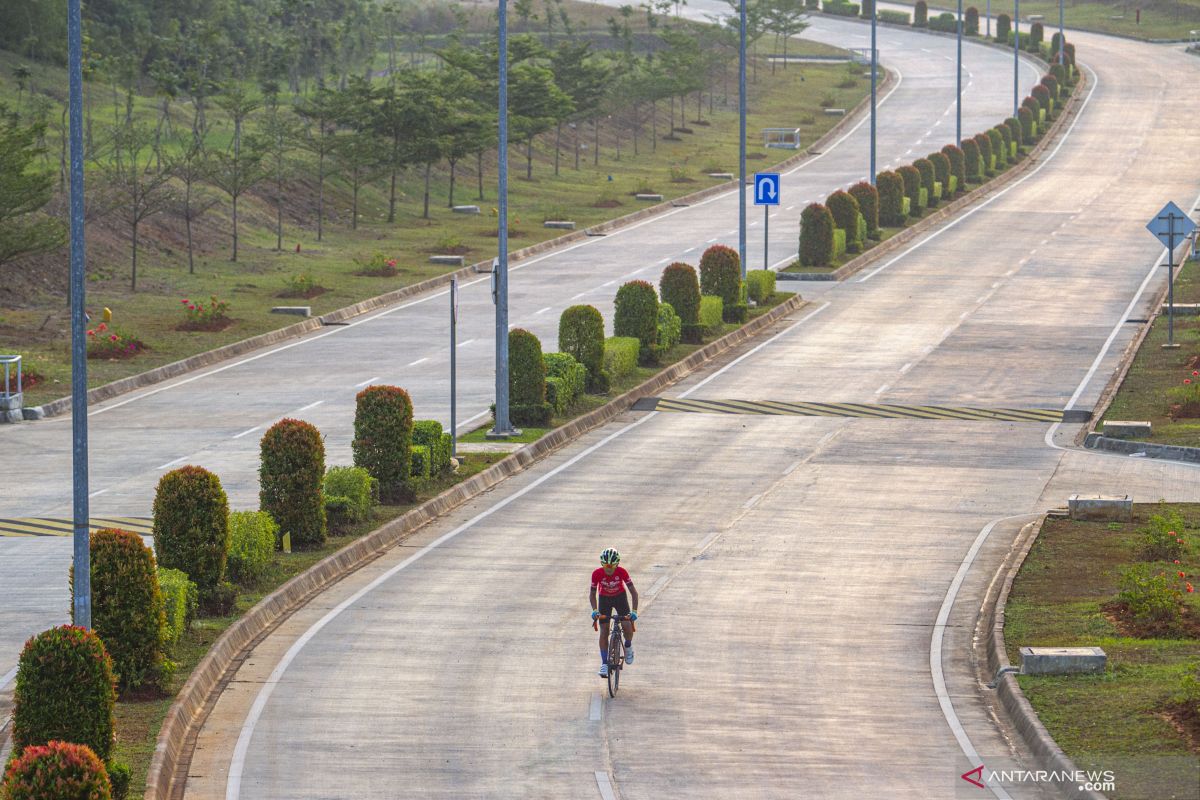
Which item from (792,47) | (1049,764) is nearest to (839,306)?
(1049,764)

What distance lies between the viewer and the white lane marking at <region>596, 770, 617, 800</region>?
16312mm

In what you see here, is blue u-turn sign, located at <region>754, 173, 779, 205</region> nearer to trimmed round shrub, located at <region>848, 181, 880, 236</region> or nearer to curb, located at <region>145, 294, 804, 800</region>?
trimmed round shrub, located at <region>848, 181, 880, 236</region>

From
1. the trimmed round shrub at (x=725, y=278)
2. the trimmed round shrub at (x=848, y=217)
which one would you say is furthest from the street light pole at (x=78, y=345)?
the trimmed round shrub at (x=848, y=217)

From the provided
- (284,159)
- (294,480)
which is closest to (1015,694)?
(294,480)

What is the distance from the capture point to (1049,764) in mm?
16969

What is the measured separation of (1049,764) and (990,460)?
17484mm

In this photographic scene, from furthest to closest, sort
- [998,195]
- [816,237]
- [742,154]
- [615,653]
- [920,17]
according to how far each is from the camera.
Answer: [920,17], [998,195], [816,237], [742,154], [615,653]

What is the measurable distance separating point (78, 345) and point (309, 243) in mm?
47292

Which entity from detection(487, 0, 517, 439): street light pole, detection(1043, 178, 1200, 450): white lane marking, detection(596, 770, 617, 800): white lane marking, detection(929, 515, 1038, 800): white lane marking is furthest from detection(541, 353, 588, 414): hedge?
detection(596, 770, 617, 800): white lane marking

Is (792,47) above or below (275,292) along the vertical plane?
above

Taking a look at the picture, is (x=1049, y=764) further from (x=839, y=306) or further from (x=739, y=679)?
(x=839, y=306)

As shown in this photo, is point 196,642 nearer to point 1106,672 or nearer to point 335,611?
point 335,611

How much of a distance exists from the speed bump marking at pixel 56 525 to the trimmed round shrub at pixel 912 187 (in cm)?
4932

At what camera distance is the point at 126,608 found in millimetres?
19156
